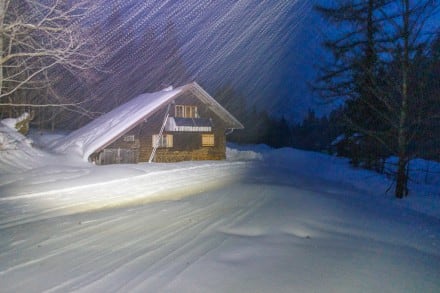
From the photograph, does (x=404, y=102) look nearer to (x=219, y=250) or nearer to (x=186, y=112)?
(x=219, y=250)

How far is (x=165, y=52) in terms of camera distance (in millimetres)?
49156

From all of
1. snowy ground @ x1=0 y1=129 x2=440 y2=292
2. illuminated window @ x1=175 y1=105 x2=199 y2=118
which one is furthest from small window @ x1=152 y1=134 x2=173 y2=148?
snowy ground @ x1=0 y1=129 x2=440 y2=292

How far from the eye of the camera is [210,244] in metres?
4.87

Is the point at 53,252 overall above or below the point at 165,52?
below

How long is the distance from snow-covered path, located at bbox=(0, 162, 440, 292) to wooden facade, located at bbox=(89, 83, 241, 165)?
1524cm

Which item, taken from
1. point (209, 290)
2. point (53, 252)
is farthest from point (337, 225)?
point (53, 252)

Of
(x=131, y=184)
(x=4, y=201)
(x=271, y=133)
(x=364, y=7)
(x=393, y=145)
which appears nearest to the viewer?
(x=4, y=201)

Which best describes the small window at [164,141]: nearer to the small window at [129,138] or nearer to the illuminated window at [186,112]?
the small window at [129,138]

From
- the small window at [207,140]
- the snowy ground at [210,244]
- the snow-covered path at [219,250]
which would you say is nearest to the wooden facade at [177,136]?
the small window at [207,140]

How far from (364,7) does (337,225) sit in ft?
63.5

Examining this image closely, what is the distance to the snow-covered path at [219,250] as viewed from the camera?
364 cm

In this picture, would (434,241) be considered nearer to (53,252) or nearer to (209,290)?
(209,290)

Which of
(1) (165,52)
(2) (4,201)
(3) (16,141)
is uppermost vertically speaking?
(1) (165,52)

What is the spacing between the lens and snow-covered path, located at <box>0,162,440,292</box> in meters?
3.64
